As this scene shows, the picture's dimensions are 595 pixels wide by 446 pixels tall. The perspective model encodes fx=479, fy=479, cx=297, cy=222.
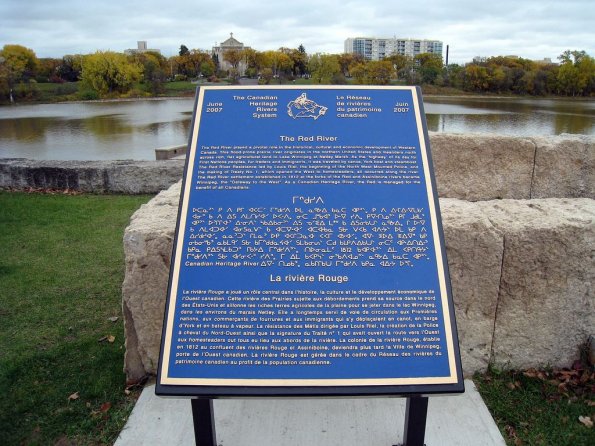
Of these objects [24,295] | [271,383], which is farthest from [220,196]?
[24,295]

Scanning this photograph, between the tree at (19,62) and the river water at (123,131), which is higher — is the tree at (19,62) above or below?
above

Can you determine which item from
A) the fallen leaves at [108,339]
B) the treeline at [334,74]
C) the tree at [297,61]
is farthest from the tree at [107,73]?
the fallen leaves at [108,339]

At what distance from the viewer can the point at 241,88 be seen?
3490 mm

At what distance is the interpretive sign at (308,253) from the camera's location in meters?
2.56

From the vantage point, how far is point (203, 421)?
111 inches

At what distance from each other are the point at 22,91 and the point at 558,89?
52.3m

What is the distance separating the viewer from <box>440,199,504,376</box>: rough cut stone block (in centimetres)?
356

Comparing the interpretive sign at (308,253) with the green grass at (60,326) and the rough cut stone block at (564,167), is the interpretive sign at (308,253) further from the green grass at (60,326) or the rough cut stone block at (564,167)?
the rough cut stone block at (564,167)

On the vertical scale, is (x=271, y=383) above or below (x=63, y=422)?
above

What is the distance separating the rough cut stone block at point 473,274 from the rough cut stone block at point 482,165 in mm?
1391

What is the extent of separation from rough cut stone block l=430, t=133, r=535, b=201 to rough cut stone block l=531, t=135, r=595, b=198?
10cm

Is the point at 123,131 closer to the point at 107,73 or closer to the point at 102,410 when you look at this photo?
the point at 102,410

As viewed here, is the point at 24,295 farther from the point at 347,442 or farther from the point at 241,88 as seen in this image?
the point at 347,442

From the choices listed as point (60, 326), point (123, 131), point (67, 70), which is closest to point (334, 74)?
point (123, 131)
